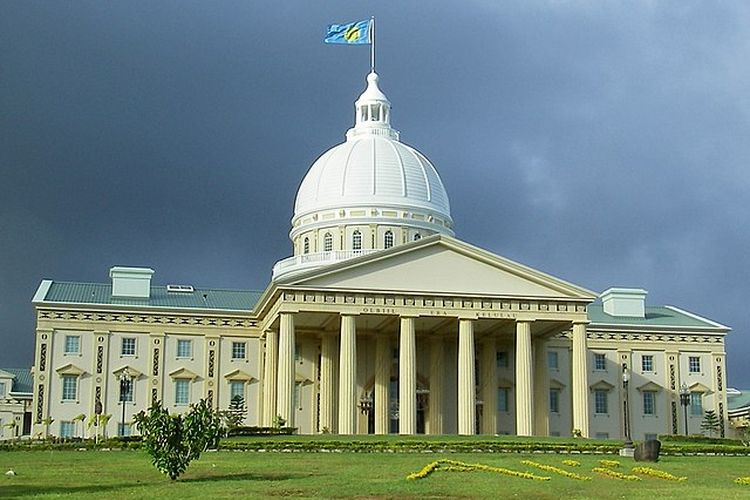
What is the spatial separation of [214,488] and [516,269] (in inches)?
1754

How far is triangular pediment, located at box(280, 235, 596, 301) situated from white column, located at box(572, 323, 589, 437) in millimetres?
2665

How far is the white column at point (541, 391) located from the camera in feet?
262

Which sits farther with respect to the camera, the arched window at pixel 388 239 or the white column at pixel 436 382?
the arched window at pixel 388 239

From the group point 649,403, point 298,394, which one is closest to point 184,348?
point 298,394

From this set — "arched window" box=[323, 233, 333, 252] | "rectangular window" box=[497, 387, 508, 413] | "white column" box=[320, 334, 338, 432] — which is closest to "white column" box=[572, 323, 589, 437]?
"rectangular window" box=[497, 387, 508, 413]

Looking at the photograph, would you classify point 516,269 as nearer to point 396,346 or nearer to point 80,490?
point 396,346

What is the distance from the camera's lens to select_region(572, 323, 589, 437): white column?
74438mm

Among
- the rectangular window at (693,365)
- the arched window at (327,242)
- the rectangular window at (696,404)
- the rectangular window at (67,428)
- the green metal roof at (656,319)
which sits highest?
the arched window at (327,242)

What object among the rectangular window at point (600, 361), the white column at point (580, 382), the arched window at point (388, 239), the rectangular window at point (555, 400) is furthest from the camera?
the rectangular window at point (600, 361)

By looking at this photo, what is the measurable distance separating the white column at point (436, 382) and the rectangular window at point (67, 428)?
83.4 feet

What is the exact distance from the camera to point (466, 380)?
240 feet

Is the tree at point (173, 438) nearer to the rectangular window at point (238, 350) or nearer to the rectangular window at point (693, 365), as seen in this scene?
the rectangular window at point (238, 350)

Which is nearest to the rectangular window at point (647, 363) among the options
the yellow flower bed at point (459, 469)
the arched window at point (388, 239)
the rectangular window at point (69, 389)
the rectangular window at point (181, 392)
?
the arched window at point (388, 239)

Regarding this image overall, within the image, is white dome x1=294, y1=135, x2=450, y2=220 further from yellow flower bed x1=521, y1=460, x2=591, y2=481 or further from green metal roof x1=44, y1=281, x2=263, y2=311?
yellow flower bed x1=521, y1=460, x2=591, y2=481
